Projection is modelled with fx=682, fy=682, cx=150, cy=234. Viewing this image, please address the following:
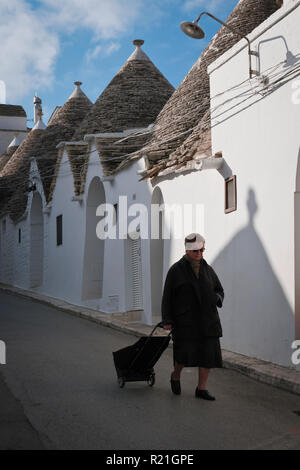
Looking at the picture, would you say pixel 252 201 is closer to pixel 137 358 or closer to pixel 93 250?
pixel 137 358

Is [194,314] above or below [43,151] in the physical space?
below

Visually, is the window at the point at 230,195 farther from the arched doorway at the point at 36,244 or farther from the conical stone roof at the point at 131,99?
the arched doorway at the point at 36,244

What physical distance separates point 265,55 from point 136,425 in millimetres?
6119

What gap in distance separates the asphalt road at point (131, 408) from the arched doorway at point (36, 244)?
19234 millimetres

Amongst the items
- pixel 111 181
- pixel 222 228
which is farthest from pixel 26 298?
pixel 222 228

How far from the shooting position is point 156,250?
15.2 m

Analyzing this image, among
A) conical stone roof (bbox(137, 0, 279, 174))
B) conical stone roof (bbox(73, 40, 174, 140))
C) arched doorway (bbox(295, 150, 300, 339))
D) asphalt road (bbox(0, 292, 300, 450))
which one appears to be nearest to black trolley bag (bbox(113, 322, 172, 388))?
asphalt road (bbox(0, 292, 300, 450))

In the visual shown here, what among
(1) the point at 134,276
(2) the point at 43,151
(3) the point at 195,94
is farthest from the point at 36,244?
(3) the point at 195,94

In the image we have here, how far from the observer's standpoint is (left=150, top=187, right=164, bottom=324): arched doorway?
1486cm

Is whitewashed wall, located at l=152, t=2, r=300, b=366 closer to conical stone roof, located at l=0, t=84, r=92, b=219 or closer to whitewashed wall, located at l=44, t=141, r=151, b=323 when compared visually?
whitewashed wall, located at l=44, t=141, r=151, b=323

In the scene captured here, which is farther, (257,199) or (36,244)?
(36,244)

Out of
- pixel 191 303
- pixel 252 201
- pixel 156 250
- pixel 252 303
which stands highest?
pixel 252 201

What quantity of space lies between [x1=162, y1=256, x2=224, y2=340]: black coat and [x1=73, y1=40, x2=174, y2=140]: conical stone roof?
15.1 meters

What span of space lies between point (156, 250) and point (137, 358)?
7.96 meters
